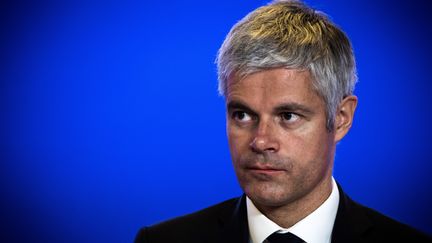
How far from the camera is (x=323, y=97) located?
2201 mm

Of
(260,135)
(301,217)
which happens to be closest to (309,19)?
(260,135)

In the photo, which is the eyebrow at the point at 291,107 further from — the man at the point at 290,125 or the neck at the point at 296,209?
the neck at the point at 296,209

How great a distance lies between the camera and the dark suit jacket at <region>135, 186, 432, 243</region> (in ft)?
7.55

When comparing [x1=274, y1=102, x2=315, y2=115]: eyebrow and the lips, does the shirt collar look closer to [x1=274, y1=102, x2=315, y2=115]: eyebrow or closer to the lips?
the lips

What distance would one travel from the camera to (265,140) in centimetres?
212

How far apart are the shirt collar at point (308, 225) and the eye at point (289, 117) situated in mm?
338

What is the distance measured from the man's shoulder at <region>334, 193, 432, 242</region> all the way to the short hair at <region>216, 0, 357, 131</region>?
1.07 feet

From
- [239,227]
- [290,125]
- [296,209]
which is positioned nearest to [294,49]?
[290,125]

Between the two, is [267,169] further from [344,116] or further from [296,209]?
[344,116]

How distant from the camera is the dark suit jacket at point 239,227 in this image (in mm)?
2303

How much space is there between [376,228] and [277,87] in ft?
2.07

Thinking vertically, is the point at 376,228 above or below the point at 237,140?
below

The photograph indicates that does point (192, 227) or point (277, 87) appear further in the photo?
point (192, 227)

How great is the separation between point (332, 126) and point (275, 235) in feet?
1.34
